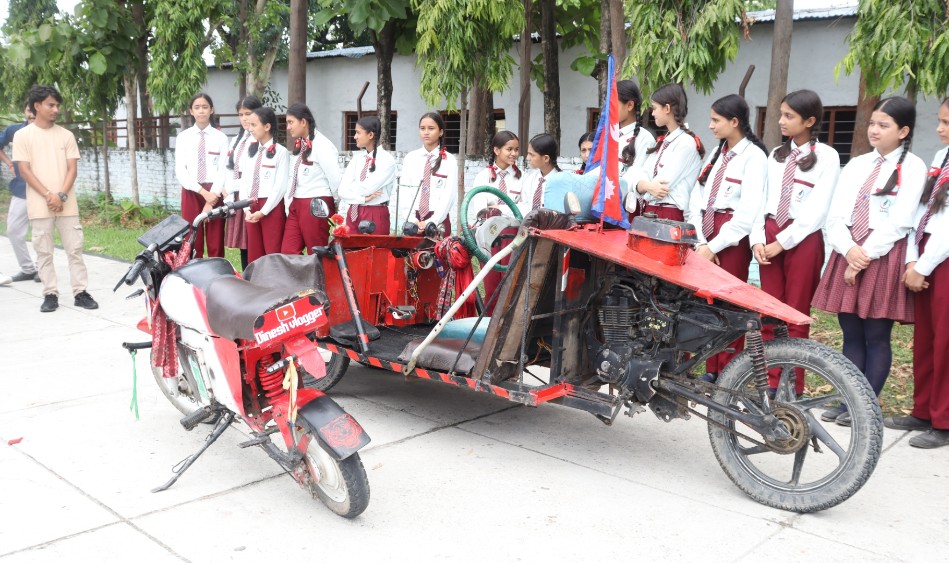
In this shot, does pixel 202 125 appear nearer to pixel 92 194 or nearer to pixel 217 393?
pixel 217 393

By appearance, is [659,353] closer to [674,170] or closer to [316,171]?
[674,170]

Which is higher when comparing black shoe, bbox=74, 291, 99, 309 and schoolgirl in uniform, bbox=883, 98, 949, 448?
schoolgirl in uniform, bbox=883, 98, 949, 448

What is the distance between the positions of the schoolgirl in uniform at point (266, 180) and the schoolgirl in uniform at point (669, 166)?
9.83 feet

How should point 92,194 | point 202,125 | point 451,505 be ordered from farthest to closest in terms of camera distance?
point 92,194 < point 202,125 < point 451,505

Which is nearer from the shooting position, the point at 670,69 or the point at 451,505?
the point at 451,505

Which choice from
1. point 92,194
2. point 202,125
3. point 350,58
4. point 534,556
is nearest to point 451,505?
point 534,556

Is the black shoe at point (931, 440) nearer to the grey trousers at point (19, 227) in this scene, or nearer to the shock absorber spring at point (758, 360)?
the shock absorber spring at point (758, 360)

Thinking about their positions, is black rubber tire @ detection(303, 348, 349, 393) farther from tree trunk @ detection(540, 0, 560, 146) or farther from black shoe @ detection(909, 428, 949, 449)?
tree trunk @ detection(540, 0, 560, 146)

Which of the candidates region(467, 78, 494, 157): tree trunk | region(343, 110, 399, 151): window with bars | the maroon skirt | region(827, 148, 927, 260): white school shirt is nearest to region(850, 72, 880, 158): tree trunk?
region(827, 148, 927, 260): white school shirt

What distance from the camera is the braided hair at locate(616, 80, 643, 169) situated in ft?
17.4

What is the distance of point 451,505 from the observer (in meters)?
3.61

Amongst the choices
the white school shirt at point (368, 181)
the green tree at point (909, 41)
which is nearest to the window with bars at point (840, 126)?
the green tree at point (909, 41)

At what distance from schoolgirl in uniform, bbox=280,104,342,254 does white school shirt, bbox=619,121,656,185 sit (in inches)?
98.5

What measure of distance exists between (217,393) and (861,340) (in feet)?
11.6
